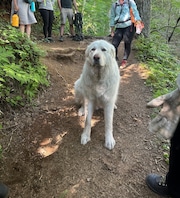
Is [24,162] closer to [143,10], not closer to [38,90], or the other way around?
[38,90]

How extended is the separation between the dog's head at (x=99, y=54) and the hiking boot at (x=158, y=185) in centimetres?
154

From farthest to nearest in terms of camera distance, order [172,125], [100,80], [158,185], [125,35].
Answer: [125,35], [100,80], [158,185], [172,125]

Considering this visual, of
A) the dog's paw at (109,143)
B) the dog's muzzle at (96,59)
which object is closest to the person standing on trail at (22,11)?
the dog's muzzle at (96,59)

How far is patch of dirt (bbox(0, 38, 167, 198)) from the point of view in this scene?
2.76 meters

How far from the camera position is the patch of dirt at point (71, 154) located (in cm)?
276

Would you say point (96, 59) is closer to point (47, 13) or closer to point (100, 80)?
point (100, 80)

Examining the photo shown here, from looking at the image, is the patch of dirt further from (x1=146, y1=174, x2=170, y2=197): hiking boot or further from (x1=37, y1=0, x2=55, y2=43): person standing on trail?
(x1=37, y1=0, x2=55, y2=43): person standing on trail

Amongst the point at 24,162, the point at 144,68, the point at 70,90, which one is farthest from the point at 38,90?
the point at 144,68

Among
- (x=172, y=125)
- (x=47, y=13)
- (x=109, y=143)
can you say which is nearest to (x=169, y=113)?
(x=172, y=125)

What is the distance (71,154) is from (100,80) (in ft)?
3.63

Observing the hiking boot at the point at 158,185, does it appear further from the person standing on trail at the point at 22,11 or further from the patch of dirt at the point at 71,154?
the person standing on trail at the point at 22,11

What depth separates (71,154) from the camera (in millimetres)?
3176

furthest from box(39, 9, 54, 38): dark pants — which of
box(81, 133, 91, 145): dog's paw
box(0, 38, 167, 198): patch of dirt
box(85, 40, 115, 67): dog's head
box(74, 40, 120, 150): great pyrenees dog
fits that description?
box(81, 133, 91, 145): dog's paw

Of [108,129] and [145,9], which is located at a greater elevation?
[145,9]
